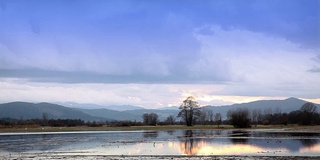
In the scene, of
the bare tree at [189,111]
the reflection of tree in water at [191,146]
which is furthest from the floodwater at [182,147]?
the bare tree at [189,111]

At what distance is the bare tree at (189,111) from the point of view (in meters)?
170

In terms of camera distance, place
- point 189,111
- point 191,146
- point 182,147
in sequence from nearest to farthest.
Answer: point 182,147, point 191,146, point 189,111

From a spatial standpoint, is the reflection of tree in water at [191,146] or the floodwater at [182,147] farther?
the reflection of tree in water at [191,146]

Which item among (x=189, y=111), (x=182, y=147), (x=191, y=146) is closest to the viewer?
(x=182, y=147)

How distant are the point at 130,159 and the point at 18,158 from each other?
39.7 ft

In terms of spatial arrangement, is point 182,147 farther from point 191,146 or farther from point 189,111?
point 189,111

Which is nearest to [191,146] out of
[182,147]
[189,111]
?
[182,147]

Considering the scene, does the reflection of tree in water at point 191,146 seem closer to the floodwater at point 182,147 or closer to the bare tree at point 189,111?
the floodwater at point 182,147

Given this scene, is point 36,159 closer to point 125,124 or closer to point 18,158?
point 18,158

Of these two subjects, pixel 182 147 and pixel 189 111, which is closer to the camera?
pixel 182 147

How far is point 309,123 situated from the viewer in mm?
164000

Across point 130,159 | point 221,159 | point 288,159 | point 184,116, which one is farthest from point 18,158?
point 184,116

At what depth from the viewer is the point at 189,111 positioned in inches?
6747

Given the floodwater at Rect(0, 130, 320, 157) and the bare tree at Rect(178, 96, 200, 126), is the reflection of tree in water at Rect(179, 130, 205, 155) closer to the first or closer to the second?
the floodwater at Rect(0, 130, 320, 157)
